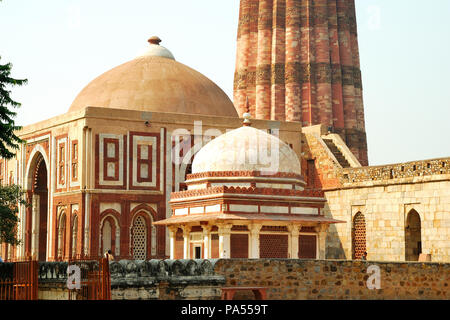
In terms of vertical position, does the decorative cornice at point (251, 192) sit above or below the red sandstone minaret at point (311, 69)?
below

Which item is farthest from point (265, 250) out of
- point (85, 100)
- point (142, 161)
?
point (85, 100)

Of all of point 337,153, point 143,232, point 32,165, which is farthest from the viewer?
point 32,165

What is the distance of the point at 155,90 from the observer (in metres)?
32.7

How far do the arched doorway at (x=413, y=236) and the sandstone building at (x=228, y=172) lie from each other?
0.04 m

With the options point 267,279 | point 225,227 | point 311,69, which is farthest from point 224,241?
point 311,69

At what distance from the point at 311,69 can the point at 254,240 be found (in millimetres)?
16252

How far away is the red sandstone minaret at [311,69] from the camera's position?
1523 inches

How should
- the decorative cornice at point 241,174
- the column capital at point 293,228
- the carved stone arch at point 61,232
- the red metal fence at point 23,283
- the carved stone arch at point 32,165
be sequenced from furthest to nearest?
the carved stone arch at point 32,165 < the carved stone arch at point 61,232 < the decorative cornice at point 241,174 < the column capital at point 293,228 < the red metal fence at point 23,283

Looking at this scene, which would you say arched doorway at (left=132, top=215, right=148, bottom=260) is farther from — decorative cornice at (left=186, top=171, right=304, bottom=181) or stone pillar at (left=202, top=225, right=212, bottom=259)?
stone pillar at (left=202, top=225, right=212, bottom=259)

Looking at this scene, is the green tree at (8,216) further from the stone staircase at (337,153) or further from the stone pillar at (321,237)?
the stone staircase at (337,153)

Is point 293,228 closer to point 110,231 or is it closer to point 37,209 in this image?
point 110,231

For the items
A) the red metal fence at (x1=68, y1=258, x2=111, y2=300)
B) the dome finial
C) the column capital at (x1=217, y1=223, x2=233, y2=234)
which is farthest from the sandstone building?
the red metal fence at (x1=68, y1=258, x2=111, y2=300)

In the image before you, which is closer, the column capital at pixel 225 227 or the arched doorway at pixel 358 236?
the column capital at pixel 225 227

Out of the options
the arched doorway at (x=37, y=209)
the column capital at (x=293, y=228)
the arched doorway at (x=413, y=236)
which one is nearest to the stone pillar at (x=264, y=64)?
the arched doorway at (x=37, y=209)
